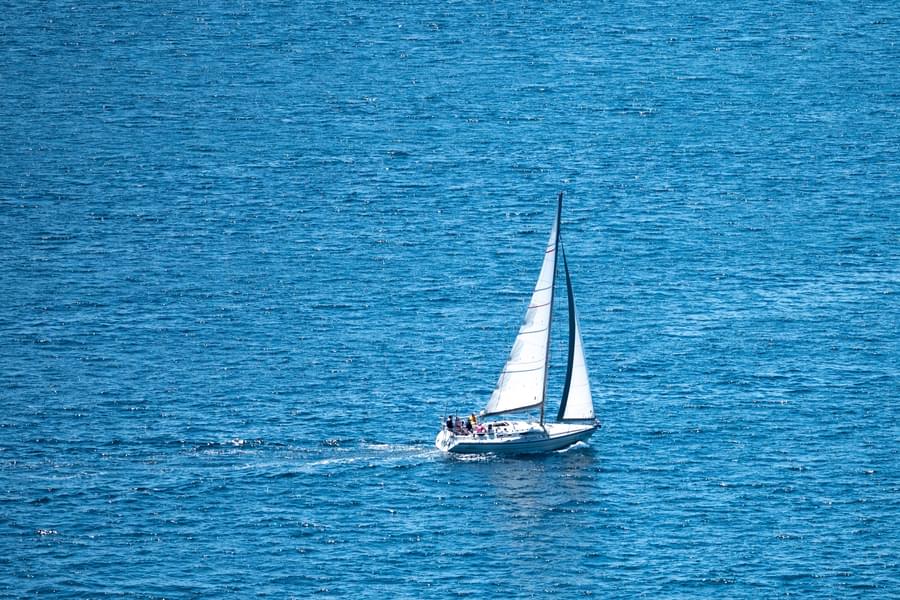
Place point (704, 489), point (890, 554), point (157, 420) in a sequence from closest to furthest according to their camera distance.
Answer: point (890, 554), point (704, 489), point (157, 420)

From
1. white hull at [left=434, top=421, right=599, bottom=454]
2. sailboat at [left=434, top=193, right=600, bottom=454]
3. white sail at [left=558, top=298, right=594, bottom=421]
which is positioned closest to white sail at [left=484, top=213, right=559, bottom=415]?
sailboat at [left=434, top=193, right=600, bottom=454]

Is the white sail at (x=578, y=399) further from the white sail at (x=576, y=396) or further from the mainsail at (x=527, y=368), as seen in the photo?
the mainsail at (x=527, y=368)

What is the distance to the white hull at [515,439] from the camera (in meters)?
170

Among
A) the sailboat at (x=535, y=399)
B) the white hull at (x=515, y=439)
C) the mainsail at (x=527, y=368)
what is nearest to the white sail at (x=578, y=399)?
the sailboat at (x=535, y=399)

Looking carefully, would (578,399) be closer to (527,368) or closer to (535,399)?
(535,399)

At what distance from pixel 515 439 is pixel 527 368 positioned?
647 cm

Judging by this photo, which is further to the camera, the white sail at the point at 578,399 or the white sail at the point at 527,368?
the white sail at the point at 578,399

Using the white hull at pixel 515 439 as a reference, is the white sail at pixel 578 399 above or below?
above

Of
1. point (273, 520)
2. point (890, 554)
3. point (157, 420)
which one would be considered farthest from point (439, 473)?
point (890, 554)

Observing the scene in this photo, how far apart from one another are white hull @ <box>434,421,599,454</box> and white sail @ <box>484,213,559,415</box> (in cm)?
212

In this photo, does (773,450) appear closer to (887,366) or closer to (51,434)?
(887,366)

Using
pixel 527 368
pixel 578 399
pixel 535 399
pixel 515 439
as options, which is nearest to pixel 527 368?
pixel 527 368

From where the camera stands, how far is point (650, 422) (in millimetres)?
178625

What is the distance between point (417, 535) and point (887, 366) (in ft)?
181
